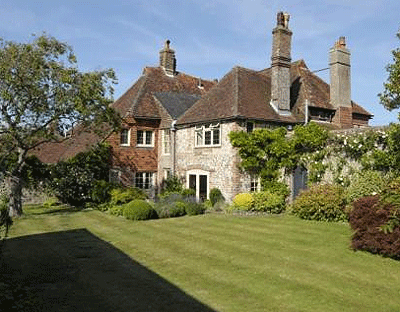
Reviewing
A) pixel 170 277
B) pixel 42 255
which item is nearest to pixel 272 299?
pixel 170 277

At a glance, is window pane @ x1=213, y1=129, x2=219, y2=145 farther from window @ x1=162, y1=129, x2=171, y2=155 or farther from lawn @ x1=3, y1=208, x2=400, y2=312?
lawn @ x1=3, y1=208, x2=400, y2=312

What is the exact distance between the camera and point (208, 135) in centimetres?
2783

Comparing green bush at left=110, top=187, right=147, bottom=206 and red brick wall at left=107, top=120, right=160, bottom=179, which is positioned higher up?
red brick wall at left=107, top=120, right=160, bottom=179

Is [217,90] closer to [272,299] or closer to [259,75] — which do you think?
[259,75]

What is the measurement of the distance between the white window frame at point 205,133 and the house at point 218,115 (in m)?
0.07

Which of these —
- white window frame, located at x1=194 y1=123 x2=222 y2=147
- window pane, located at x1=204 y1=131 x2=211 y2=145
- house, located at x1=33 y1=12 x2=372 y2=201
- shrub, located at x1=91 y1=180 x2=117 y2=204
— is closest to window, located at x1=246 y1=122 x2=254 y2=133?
house, located at x1=33 y1=12 x2=372 y2=201

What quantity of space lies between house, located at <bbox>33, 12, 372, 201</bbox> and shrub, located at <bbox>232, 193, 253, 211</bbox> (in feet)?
5.61

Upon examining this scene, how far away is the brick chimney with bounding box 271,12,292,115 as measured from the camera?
2712cm

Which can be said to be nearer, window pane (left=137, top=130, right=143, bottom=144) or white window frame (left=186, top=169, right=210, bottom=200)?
white window frame (left=186, top=169, right=210, bottom=200)

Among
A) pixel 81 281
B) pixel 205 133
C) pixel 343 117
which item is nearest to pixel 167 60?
pixel 205 133

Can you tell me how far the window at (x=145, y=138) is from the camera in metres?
31.9

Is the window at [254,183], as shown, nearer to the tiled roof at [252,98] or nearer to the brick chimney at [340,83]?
the tiled roof at [252,98]

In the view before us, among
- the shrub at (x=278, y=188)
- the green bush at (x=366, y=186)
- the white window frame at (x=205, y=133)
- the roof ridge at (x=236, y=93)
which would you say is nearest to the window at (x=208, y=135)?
the white window frame at (x=205, y=133)

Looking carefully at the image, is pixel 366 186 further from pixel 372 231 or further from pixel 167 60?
pixel 167 60
